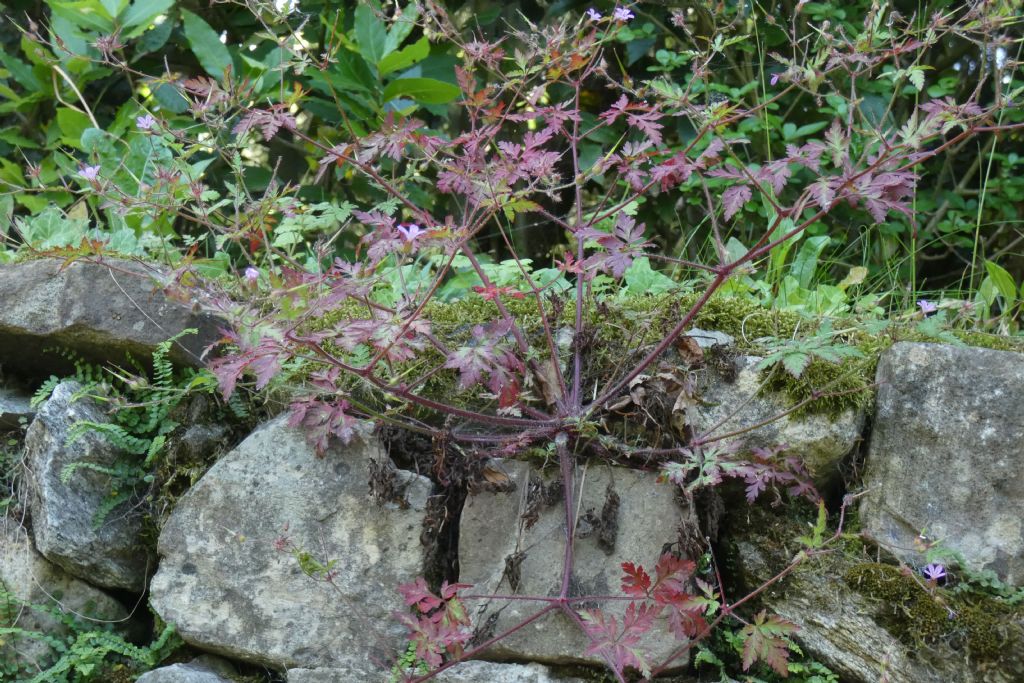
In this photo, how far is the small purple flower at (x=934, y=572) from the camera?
2117mm

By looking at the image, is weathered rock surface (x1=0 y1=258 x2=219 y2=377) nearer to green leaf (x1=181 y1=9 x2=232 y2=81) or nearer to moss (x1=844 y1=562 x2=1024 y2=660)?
green leaf (x1=181 y1=9 x2=232 y2=81)

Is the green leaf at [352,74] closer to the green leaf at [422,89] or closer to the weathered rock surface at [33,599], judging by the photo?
the green leaf at [422,89]

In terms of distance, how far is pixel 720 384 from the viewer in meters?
2.52

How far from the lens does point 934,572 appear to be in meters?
2.12

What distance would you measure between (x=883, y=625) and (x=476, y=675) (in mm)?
995

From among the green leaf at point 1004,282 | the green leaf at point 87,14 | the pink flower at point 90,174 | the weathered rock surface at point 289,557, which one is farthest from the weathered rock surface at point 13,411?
the green leaf at point 1004,282

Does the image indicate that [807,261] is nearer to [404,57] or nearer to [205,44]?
[404,57]

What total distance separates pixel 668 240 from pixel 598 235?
2522mm

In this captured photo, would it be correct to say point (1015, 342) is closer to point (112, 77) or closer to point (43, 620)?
point (43, 620)

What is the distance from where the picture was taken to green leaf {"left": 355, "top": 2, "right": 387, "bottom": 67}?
3648 millimetres

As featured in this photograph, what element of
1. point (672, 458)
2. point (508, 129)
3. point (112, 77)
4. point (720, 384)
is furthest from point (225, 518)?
point (112, 77)

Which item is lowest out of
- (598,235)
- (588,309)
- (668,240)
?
(668,240)

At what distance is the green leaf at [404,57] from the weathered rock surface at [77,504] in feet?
5.77

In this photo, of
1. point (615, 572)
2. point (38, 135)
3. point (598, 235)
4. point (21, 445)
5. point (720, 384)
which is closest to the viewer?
point (598, 235)
